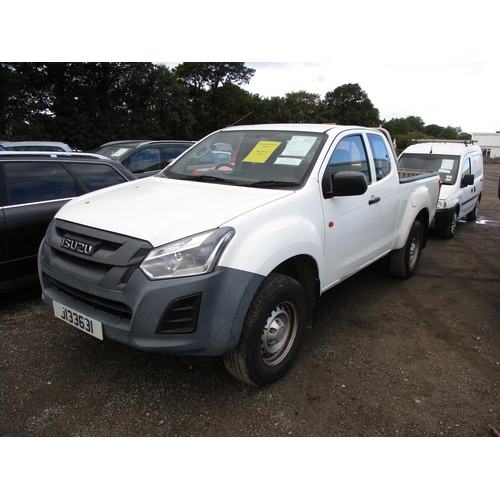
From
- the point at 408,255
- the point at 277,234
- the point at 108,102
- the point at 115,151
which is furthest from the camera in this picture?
the point at 108,102

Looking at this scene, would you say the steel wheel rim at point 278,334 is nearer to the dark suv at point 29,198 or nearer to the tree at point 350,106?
the dark suv at point 29,198

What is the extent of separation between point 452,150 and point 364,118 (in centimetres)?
6378

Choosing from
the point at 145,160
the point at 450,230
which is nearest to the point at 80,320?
the point at 145,160

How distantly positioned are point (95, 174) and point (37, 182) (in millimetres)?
677

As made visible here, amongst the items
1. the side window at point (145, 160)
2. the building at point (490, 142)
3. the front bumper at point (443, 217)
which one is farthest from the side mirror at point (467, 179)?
the building at point (490, 142)

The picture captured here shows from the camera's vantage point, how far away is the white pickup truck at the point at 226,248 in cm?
207

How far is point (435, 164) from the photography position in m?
8.02

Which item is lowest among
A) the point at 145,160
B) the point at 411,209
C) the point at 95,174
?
the point at 411,209

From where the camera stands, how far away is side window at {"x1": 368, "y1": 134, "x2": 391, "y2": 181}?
3867mm

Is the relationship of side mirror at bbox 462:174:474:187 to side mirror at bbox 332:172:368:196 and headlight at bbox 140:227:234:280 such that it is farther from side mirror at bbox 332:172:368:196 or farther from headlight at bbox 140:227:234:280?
headlight at bbox 140:227:234:280

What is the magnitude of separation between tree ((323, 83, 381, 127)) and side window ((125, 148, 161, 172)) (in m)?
62.5

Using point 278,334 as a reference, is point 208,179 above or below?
above

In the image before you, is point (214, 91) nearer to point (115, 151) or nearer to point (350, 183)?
point (115, 151)

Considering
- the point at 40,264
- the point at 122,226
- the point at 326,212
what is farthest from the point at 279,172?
the point at 40,264
